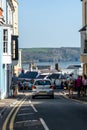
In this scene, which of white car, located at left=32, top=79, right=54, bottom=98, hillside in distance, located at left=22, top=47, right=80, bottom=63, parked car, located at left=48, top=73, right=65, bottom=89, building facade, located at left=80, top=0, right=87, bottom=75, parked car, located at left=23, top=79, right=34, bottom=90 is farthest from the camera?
hillside in distance, located at left=22, top=47, right=80, bottom=63

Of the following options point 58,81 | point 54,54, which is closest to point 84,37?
point 58,81

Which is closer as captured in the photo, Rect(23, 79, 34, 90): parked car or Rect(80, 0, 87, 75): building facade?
Rect(80, 0, 87, 75): building facade

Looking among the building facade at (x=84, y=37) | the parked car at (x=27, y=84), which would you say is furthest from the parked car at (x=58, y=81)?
the building facade at (x=84, y=37)

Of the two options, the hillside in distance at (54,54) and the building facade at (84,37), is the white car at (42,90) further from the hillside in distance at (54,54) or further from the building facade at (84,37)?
the hillside in distance at (54,54)

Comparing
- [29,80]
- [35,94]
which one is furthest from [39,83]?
[29,80]

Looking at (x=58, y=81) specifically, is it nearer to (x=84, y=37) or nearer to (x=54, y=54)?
(x=84, y=37)

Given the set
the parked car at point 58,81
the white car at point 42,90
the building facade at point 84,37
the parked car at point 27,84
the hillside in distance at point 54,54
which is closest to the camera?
the white car at point 42,90

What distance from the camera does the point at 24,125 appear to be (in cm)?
1984

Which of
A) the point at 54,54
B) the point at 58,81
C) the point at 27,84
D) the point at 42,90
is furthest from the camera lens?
the point at 54,54

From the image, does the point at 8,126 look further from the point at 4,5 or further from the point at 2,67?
the point at 4,5

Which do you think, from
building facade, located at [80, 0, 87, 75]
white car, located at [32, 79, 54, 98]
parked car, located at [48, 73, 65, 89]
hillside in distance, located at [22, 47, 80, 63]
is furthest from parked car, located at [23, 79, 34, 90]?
hillside in distance, located at [22, 47, 80, 63]

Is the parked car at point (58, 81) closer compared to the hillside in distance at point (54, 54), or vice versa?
the parked car at point (58, 81)

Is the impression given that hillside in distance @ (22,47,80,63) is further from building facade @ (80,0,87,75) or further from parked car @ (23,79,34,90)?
building facade @ (80,0,87,75)

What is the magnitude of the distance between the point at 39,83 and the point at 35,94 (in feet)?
3.73
